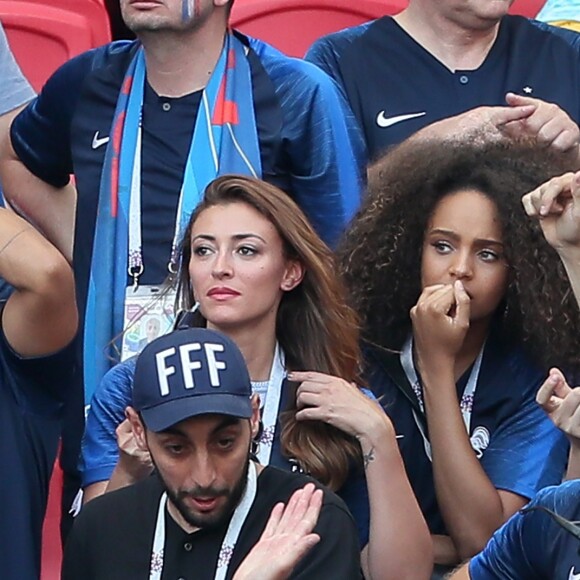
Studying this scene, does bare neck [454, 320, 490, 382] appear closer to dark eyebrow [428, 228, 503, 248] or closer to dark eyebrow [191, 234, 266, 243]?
dark eyebrow [428, 228, 503, 248]

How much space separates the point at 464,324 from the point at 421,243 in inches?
13.7

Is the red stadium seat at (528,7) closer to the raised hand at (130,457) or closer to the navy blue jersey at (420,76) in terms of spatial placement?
the navy blue jersey at (420,76)

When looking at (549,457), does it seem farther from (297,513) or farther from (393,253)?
(297,513)

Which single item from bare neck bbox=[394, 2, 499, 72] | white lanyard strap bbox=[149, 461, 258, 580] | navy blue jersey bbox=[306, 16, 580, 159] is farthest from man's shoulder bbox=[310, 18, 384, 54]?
white lanyard strap bbox=[149, 461, 258, 580]

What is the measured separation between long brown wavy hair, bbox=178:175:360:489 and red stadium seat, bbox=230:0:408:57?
1953 millimetres

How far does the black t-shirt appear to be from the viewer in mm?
3010

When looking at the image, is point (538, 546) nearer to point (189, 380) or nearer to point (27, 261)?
point (189, 380)

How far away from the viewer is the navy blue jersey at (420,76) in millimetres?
4309

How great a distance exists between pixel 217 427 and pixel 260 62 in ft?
4.56

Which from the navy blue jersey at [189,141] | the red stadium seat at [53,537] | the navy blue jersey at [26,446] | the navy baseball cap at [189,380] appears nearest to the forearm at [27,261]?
the navy blue jersey at [26,446]

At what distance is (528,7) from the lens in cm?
581

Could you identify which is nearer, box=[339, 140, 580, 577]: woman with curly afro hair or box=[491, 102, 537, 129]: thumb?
box=[339, 140, 580, 577]: woman with curly afro hair

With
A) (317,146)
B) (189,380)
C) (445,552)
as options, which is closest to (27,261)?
(189,380)

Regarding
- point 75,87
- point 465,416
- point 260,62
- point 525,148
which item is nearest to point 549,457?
point 465,416
